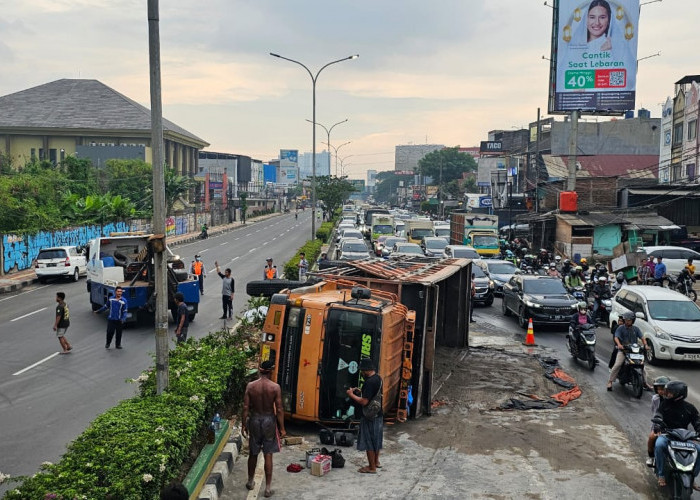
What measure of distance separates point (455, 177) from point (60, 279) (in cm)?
11476

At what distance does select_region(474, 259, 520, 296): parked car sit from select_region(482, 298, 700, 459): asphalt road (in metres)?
4.93

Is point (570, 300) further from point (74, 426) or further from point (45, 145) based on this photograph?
point (45, 145)

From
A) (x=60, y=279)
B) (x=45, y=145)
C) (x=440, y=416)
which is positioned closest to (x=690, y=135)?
(x=60, y=279)

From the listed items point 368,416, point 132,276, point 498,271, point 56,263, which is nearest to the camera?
point 368,416

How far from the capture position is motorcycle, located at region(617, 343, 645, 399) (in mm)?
13105

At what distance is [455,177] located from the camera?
14188cm

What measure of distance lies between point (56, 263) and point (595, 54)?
30.0 meters

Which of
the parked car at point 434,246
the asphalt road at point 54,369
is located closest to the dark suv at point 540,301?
the asphalt road at point 54,369

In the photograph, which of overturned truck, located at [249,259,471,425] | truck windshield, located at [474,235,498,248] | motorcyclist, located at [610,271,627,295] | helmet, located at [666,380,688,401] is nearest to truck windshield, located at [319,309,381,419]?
overturned truck, located at [249,259,471,425]

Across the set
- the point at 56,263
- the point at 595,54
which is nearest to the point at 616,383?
the point at 56,263

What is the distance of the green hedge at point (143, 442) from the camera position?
6.05 meters

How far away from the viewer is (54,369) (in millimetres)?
15250

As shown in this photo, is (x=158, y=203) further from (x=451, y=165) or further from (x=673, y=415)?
(x=451, y=165)

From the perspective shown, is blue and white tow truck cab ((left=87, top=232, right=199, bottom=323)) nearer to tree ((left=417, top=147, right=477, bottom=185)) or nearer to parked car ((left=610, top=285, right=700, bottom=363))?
parked car ((left=610, top=285, right=700, bottom=363))
